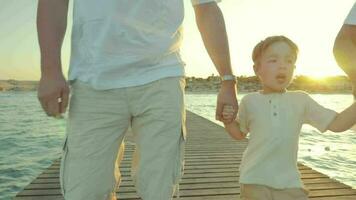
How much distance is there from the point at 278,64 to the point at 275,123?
0.33m

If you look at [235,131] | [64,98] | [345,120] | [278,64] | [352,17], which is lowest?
[235,131]

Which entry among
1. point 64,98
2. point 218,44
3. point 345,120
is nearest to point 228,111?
point 218,44

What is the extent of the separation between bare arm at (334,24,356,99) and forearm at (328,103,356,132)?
255 millimetres

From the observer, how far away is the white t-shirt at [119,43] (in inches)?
81.6

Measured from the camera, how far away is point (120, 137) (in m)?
2.19

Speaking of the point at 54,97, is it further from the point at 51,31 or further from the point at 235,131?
the point at 235,131

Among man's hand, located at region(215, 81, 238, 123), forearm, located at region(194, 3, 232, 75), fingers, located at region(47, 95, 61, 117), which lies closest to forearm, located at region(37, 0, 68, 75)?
fingers, located at region(47, 95, 61, 117)

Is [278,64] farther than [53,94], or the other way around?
[278,64]

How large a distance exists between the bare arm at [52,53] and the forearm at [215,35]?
686 mm

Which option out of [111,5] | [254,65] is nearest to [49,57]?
[111,5]

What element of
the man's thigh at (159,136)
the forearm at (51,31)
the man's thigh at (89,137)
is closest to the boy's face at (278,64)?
the man's thigh at (159,136)

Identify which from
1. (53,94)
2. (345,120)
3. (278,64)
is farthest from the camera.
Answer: (278,64)

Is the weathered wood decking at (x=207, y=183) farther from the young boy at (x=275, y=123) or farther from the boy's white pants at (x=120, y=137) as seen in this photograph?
the boy's white pants at (x=120, y=137)

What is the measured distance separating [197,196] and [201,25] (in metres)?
3.00
